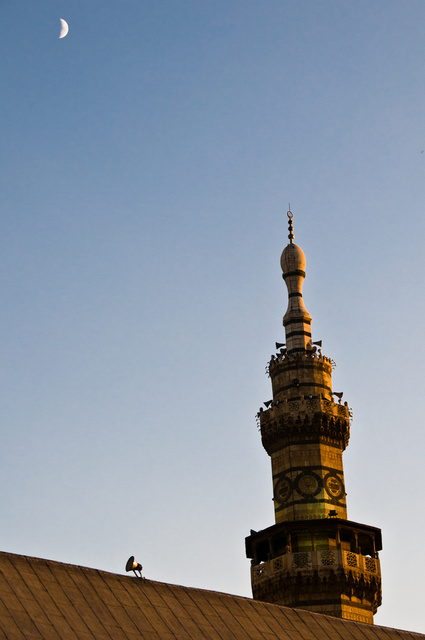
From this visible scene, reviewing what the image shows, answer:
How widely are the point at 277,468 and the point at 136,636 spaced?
1277 inches

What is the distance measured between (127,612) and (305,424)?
3136 centimetres

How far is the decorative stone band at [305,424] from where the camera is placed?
66.3m

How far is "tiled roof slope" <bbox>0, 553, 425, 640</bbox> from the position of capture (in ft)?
111

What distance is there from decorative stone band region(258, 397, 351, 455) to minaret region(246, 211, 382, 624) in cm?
6

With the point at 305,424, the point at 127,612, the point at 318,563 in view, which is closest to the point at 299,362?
the point at 305,424

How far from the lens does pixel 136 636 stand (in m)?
35.0

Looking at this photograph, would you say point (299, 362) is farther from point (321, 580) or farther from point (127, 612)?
point (127, 612)

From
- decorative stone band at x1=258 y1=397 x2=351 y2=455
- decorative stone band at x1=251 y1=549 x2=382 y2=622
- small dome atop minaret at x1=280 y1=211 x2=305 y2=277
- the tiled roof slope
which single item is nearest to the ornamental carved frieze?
decorative stone band at x1=251 y1=549 x2=382 y2=622

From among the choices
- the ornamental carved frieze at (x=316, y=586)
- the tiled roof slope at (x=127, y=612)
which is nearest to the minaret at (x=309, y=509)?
the ornamental carved frieze at (x=316, y=586)

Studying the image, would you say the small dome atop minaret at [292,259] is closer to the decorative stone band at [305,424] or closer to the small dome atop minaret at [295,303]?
the small dome atop minaret at [295,303]

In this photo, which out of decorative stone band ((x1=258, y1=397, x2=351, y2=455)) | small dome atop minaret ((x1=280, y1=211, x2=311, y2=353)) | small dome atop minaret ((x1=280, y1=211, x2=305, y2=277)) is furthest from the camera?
small dome atop minaret ((x1=280, y1=211, x2=305, y2=277))

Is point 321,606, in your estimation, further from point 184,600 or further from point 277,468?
point 184,600

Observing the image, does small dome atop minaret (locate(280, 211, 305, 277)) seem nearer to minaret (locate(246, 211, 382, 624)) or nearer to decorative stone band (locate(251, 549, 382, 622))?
minaret (locate(246, 211, 382, 624))

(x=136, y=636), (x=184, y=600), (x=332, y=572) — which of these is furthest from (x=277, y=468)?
(x=136, y=636)
